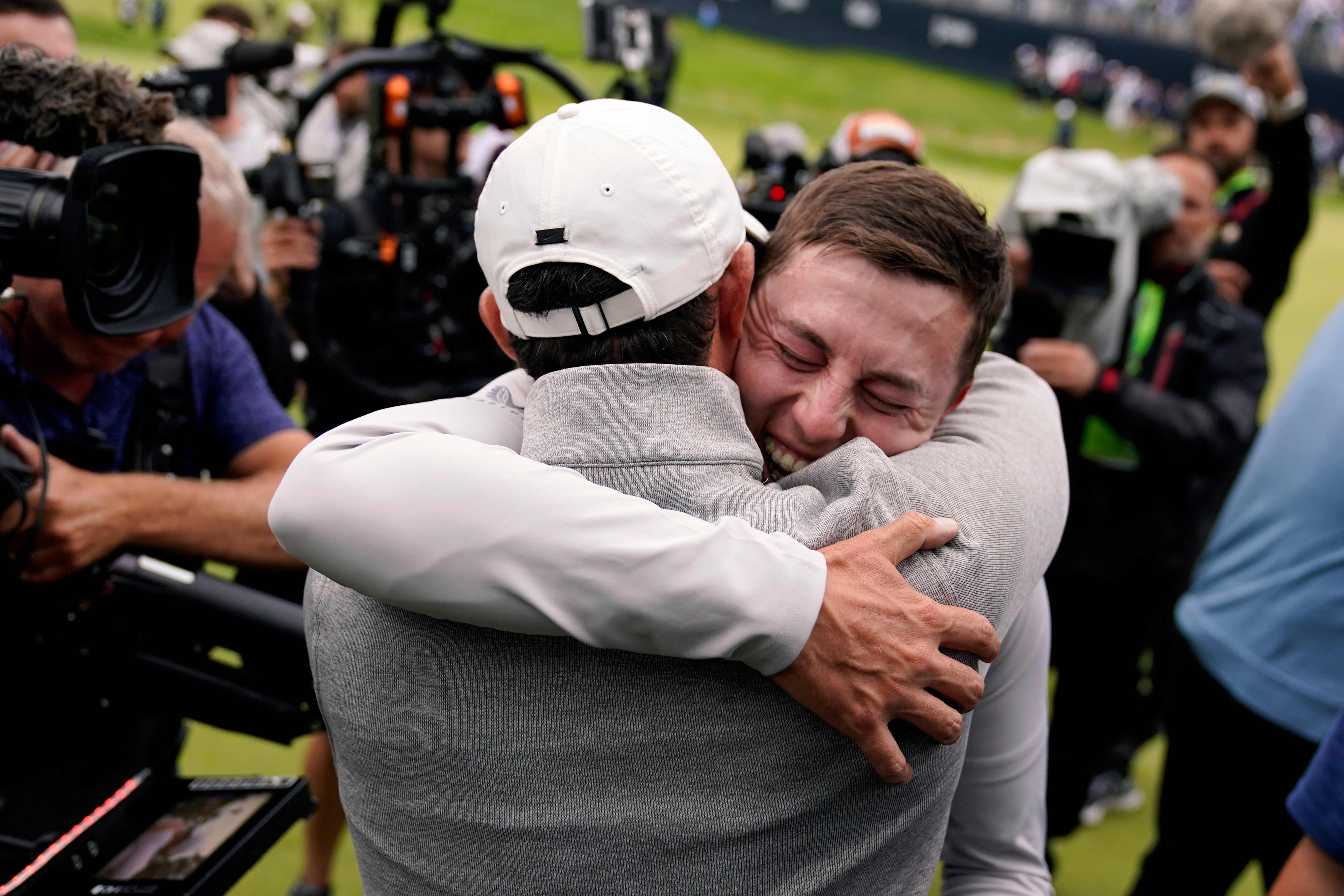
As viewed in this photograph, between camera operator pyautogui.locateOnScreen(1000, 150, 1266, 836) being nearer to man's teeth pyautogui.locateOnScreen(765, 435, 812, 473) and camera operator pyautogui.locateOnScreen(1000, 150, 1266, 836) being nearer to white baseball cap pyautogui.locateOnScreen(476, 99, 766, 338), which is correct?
man's teeth pyautogui.locateOnScreen(765, 435, 812, 473)

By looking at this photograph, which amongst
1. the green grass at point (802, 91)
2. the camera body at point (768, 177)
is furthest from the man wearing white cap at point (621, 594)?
the green grass at point (802, 91)

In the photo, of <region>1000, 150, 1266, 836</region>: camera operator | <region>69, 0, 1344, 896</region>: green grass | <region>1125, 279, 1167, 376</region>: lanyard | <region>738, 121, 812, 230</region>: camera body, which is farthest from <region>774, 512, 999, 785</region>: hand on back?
<region>69, 0, 1344, 896</region>: green grass

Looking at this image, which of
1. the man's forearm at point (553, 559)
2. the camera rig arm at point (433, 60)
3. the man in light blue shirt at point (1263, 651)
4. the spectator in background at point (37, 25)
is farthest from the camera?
the camera rig arm at point (433, 60)

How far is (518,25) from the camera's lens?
22.4 meters

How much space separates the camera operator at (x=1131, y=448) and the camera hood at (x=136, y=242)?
1875 millimetres

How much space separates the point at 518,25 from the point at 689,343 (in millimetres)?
23338

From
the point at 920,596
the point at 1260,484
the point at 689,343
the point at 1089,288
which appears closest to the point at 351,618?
the point at 689,343

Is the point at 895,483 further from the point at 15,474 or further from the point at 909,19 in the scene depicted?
the point at 909,19

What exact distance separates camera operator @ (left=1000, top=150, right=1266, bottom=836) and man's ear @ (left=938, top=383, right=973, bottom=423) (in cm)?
152

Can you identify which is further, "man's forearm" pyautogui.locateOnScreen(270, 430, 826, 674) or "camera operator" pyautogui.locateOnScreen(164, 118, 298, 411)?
"camera operator" pyautogui.locateOnScreen(164, 118, 298, 411)

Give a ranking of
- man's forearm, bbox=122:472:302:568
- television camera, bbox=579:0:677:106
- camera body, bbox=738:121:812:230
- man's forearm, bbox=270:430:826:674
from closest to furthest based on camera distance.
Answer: man's forearm, bbox=270:430:826:674
man's forearm, bbox=122:472:302:568
camera body, bbox=738:121:812:230
television camera, bbox=579:0:677:106

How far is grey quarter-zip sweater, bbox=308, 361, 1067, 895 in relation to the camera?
0.87 m

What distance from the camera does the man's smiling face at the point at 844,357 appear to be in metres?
1.06

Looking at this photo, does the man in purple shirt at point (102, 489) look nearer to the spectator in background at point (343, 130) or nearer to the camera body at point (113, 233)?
the camera body at point (113, 233)
